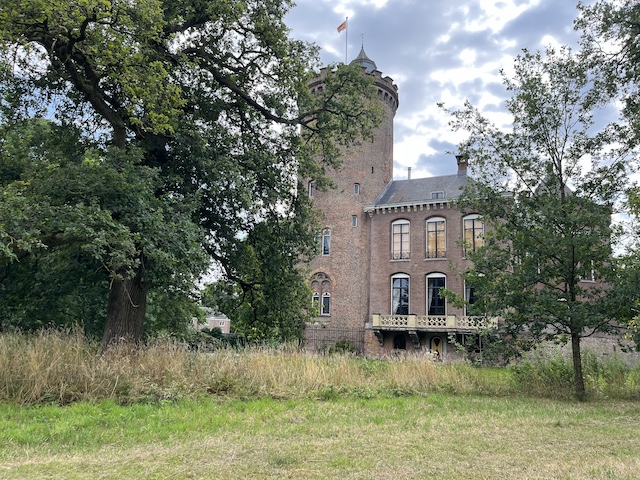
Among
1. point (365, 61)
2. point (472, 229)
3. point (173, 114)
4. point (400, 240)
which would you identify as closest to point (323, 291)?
point (400, 240)

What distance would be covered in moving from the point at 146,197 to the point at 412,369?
7315 mm

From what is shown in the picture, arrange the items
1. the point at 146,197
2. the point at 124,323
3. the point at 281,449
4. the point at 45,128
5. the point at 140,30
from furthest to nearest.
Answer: the point at 45,128 → the point at 124,323 → the point at 146,197 → the point at 140,30 → the point at 281,449

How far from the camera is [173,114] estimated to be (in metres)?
10.0

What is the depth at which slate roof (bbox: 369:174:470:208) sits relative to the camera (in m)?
30.4

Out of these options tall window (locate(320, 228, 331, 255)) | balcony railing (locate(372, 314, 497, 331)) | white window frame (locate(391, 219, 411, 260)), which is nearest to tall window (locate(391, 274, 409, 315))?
balcony railing (locate(372, 314, 497, 331))

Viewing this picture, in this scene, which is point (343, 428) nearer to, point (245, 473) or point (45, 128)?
point (245, 473)

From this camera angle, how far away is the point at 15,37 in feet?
28.6

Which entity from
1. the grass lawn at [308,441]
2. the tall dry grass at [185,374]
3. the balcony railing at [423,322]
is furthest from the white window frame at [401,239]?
the grass lawn at [308,441]

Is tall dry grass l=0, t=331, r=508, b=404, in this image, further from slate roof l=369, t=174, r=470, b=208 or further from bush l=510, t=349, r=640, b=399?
slate roof l=369, t=174, r=470, b=208

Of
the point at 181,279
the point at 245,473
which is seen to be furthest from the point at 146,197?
the point at 245,473

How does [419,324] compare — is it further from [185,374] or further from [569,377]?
[185,374]

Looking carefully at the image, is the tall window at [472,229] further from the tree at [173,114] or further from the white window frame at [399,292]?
the tree at [173,114]

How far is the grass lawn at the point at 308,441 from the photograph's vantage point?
454cm

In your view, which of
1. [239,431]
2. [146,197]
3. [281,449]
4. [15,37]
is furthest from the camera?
[146,197]
